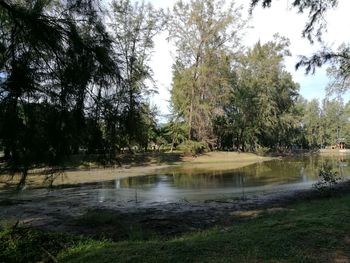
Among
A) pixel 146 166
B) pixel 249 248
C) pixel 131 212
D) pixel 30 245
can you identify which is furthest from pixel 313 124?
pixel 30 245

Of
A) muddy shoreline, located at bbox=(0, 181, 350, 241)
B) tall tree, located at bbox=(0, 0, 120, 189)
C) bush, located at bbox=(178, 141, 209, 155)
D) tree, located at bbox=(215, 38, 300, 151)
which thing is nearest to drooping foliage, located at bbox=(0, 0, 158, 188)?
tall tree, located at bbox=(0, 0, 120, 189)

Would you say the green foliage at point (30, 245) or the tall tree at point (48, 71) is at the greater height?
the tall tree at point (48, 71)

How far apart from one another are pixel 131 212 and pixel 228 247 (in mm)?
6156

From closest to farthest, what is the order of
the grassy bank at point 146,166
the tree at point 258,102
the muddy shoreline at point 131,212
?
1. the grassy bank at point 146,166
2. the muddy shoreline at point 131,212
3. the tree at point 258,102

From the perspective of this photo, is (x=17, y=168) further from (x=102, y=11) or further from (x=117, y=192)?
(x=117, y=192)

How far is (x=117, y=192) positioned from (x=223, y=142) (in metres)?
36.9

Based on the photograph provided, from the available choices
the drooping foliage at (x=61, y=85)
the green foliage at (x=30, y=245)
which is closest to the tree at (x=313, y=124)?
the green foliage at (x=30, y=245)

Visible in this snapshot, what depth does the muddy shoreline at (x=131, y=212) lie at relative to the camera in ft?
28.6

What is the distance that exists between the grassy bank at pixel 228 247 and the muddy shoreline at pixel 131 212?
1.79 m

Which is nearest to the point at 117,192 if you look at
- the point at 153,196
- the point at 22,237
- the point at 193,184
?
the point at 153,196

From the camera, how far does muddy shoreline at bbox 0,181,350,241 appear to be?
28.6ft

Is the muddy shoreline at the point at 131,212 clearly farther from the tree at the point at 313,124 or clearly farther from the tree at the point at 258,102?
the tree at the point at 313,124

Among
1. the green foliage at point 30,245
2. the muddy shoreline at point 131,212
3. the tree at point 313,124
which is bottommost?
the muddy shoreline at point 131,212

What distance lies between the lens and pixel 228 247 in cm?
501
